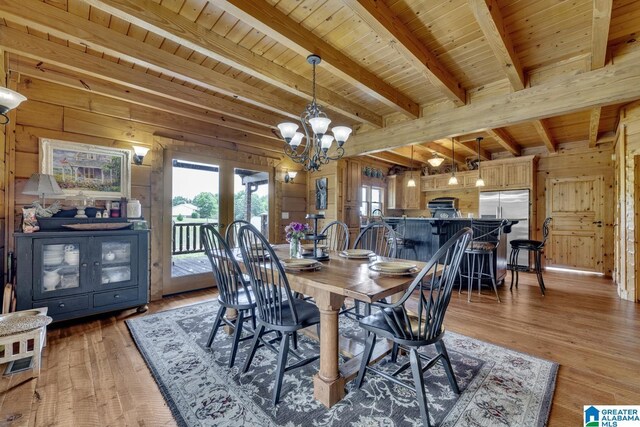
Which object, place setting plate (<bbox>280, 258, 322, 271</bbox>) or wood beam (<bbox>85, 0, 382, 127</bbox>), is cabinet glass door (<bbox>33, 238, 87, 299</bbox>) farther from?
place setting plate (<bbox>280, 258, 322, 271</bbox>)

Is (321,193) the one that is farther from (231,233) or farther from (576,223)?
(576,223)

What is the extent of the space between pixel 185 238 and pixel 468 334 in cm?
388

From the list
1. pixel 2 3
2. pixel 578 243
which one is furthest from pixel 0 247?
pixel 578 243

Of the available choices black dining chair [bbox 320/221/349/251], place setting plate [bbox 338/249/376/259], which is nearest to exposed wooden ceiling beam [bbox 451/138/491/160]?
black dining chair [bbox 320/221/349/251]

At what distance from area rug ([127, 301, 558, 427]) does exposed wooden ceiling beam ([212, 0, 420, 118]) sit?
8.31 ft

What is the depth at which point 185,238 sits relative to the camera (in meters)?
4.22

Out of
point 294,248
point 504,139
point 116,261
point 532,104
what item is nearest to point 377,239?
point 294,248

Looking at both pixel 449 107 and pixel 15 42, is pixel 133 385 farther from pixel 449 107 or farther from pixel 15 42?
pixel 449 107

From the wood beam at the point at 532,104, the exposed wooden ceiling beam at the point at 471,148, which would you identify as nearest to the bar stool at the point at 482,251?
the wood beam at the point at 532,104

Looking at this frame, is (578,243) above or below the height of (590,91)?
below

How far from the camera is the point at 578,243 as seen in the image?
568 centimetres

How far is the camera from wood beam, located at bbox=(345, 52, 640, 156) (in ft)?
8.42

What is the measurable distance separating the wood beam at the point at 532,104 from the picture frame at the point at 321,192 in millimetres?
1429

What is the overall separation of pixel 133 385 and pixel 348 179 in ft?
14.4
